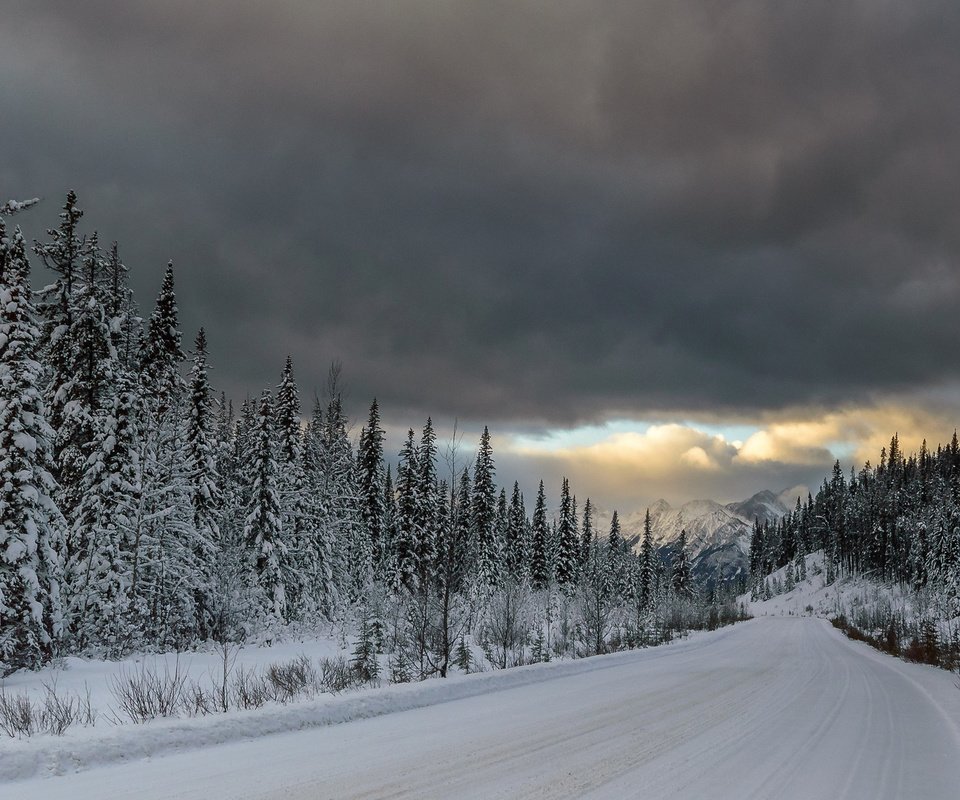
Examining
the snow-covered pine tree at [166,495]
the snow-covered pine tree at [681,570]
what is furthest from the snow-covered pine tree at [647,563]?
the snow-covered pine tree at [166,495]

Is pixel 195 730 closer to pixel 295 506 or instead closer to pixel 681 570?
pixel 295 506

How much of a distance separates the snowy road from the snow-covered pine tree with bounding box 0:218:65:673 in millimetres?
15033

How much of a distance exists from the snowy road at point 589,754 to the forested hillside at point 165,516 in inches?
270

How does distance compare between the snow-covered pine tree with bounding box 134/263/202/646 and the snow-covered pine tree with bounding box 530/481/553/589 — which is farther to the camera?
the snow-covered pine tree with bounding box 530/481/553/589

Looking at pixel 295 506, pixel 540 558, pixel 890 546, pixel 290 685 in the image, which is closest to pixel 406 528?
pixel 295 506

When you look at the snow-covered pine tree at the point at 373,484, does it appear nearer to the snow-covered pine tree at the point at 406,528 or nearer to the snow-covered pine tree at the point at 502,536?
the snow-covered pine tree at the point at 406,528

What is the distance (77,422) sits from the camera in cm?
2602

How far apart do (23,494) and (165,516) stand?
30.0ft

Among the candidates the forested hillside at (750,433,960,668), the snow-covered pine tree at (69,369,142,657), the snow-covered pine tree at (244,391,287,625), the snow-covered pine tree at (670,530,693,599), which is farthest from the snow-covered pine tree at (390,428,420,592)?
the snow-covered pine tree at (670,530,693,599)

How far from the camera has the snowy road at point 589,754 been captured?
21.6ft

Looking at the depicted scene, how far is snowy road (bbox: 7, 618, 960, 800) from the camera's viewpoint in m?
6.59

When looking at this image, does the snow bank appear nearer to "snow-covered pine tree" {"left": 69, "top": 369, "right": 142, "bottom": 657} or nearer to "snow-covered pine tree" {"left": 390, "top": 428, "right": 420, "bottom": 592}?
"snow-covered pine tree" {"left": 69, "top": 369, "right": 142, "bottom": 657}

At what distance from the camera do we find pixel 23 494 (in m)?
19.8

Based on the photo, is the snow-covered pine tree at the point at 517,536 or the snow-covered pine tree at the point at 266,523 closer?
the snow-covered pine tree at the point at 266,523
